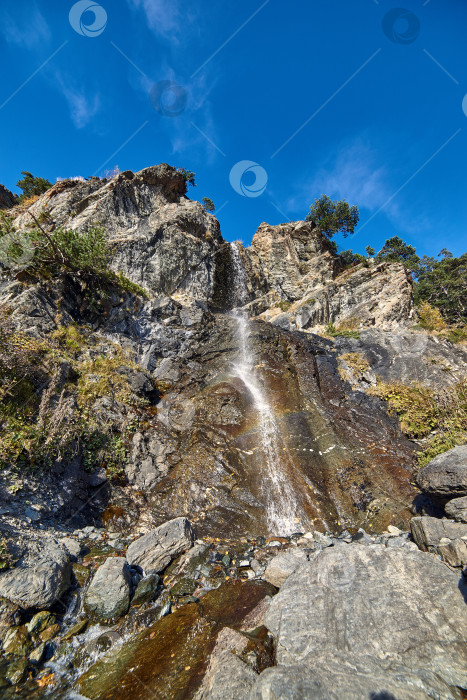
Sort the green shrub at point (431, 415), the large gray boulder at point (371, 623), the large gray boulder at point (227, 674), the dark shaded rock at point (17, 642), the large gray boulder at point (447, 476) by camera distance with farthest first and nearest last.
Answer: the green shrub at point (431, 415)
the large gray boulder at point (447, 476)
the dark shaded rock at point (17, 642)
the large gray boulder at point (227, 674)
the large gray boulder at point (371, 623)

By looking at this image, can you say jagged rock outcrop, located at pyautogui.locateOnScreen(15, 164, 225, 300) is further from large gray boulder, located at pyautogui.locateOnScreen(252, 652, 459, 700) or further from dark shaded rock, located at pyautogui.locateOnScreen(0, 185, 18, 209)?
large gray boulder, located at pyautogui.locateOnScreen(252, 652, 459, 700)

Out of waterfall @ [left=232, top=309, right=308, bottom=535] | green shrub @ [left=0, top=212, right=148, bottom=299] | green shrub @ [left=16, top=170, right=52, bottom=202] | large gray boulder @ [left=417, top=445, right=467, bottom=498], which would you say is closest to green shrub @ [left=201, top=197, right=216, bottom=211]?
green shrub @ [left=16, top=170, right=52, bottom=202]

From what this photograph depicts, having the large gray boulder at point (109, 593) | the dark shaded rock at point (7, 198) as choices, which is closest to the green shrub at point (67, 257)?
the large gray boulder at point (109, 593)

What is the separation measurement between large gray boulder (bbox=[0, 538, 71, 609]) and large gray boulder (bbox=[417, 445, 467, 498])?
27.9 feet

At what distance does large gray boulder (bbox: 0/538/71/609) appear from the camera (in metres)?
4.95

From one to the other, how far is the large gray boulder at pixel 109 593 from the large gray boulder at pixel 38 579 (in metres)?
0.53

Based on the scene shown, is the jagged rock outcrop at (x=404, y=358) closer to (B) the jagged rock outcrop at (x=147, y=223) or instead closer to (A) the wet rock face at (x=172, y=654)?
(A) the wet rock face at (x=172, y=654)

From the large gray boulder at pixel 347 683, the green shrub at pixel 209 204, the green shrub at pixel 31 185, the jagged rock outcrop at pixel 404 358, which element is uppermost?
the green shrub at pixel 31 185

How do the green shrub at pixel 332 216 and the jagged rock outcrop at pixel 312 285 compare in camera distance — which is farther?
the green shrub at pixel 332 216

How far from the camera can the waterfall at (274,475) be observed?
8.95 metres

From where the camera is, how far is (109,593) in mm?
5516

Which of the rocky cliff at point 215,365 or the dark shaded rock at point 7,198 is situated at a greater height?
the dark shaded rock at point 7,198

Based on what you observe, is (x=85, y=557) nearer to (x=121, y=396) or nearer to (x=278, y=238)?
(x=121, y=396)

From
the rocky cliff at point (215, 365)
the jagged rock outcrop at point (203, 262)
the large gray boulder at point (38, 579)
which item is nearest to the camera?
the large gray boulder at point (38, 579)
